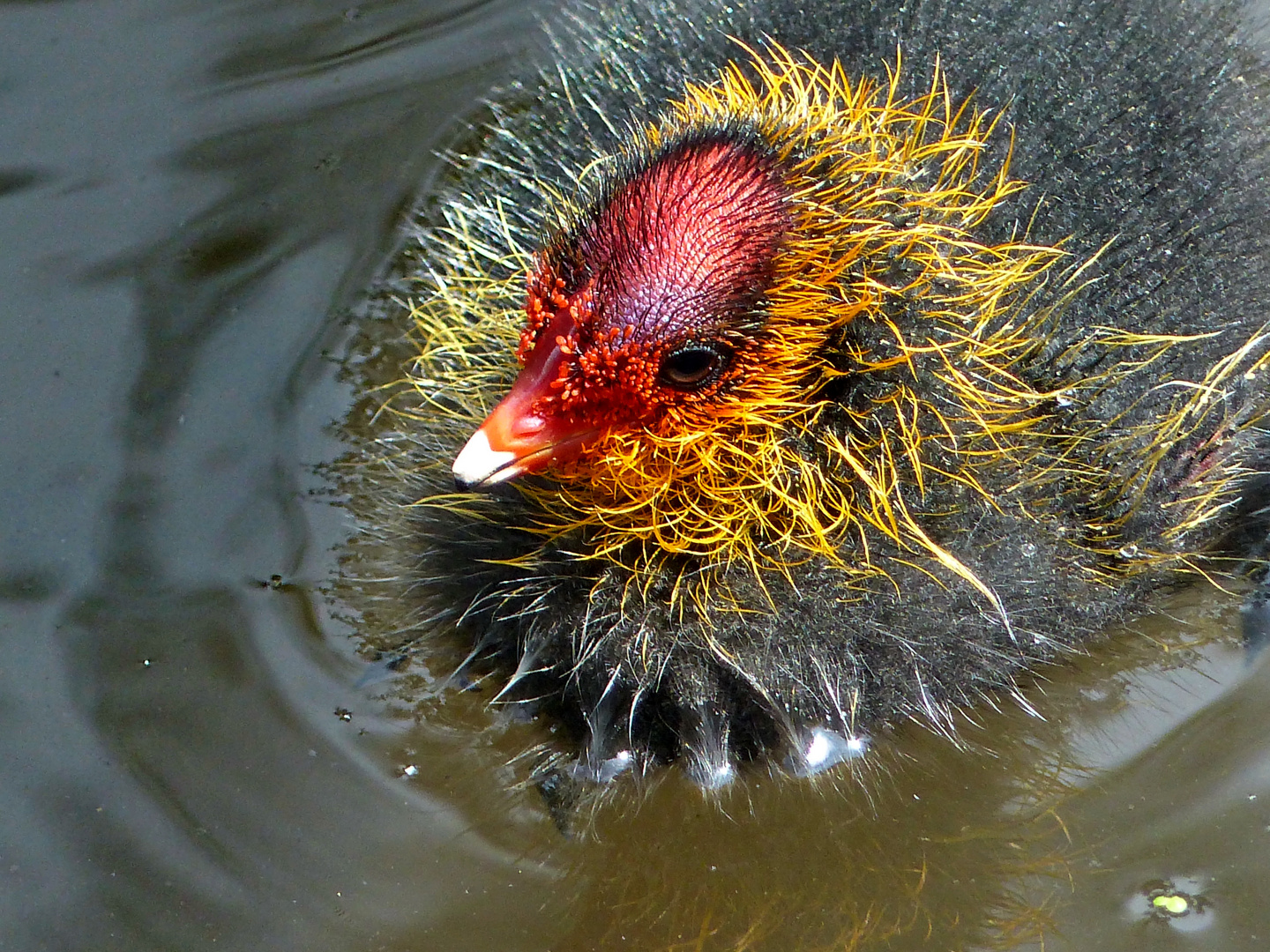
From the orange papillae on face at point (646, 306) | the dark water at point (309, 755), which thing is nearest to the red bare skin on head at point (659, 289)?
the orange papillae on face at point (646, 306)

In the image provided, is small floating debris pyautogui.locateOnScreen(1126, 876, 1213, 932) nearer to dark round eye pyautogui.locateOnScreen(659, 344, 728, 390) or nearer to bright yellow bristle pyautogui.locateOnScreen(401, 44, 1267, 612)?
bright yellow bristle pyautogui.locateOnScreen(401, 44, 1267, 612)

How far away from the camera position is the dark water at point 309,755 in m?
2.35

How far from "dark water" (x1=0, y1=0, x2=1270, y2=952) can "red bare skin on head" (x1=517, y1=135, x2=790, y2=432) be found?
0.90 m

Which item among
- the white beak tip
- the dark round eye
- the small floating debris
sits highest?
the dark round eye

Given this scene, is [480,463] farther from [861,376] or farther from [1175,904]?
[1175,904]

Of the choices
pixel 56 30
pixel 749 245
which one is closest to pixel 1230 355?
pixel 749 245

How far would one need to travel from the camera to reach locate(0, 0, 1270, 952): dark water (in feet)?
7.71

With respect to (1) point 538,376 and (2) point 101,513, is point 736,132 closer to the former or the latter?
(1) point 538,376

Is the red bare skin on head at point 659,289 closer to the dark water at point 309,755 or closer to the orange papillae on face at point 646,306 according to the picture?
the orange papillae on face at point 646,306

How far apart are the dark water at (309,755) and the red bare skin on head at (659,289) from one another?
896 mm

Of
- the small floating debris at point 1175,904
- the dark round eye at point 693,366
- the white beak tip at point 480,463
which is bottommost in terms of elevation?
the small floating debris at point 1175,904

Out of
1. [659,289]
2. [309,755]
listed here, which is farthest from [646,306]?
[309,755]

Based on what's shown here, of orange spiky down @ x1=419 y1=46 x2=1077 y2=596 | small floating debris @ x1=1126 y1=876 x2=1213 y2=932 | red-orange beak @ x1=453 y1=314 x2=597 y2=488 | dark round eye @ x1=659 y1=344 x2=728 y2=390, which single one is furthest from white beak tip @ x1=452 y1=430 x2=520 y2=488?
small floating debris @ x1=1126 y1=876 x2=1213 y2=932

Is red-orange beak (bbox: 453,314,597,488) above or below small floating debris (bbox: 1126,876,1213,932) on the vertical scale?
above
